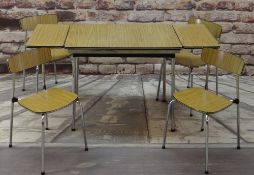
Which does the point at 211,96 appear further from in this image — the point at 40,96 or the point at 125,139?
the point at 40,96

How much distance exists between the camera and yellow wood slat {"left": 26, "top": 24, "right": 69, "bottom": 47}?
3043mm

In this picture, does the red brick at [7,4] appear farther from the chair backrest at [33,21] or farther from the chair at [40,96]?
the chair at [40,96]

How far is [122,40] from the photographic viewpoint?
3.12 meters

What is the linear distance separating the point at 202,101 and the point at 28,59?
1235 millimetres

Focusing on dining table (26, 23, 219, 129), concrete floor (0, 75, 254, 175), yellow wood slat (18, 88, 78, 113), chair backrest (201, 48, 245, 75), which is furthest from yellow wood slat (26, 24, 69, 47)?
chair backrest (201, 48, 245, 75)

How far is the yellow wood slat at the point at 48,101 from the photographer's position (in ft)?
8.32

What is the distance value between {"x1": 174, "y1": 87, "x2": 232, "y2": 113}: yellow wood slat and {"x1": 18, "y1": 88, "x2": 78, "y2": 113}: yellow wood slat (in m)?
0.75

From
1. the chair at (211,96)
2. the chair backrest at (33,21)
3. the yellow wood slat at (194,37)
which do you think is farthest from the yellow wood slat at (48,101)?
the chair backrest at (33,21)

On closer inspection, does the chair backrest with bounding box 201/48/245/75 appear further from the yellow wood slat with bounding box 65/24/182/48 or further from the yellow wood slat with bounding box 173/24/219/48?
the yellow wood slat with bounding box 65/24/182/48

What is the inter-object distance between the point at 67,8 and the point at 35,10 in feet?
1.48

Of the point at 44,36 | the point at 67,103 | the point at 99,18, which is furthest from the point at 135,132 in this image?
A: the point at 99,18

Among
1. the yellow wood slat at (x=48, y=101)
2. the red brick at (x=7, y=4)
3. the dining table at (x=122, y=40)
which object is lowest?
the yellow wood slat at (x=48, y=101)

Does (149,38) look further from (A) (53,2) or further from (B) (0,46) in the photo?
(B) (0,46)

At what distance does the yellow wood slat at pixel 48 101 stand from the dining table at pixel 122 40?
368mm
